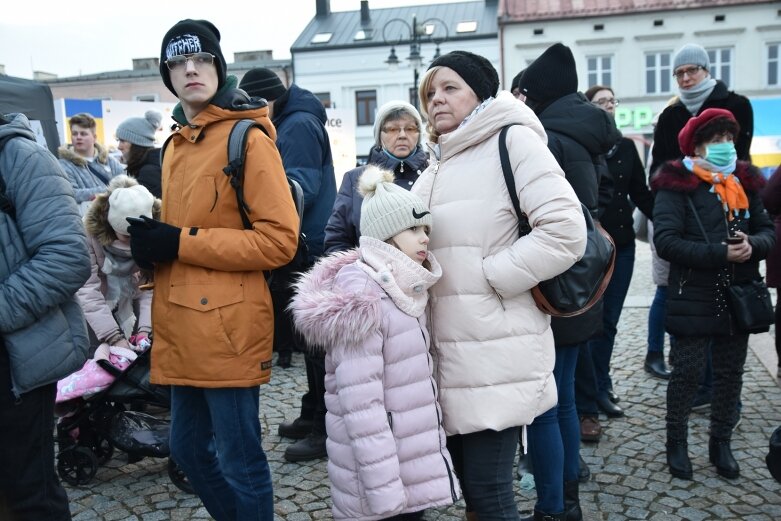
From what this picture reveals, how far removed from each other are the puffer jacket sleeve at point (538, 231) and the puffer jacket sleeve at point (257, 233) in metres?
0.74

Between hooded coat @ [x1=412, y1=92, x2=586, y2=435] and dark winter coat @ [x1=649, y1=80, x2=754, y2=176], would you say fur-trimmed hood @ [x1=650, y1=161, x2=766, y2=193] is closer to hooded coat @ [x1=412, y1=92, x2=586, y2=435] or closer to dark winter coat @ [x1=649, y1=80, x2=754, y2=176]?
dark winter coat @ [x1=649, y1=80, x2=754, y2=176]

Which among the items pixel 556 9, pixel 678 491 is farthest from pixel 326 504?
pixel 556 9

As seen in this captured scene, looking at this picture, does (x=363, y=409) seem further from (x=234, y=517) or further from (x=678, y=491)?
(x=678, y=491)

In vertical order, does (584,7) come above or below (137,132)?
above

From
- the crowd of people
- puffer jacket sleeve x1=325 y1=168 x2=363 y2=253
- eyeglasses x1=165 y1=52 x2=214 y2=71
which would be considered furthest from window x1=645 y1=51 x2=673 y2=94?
eyeglasses x1=165 y1=52 x2=214 y2=71

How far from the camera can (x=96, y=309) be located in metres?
3.79

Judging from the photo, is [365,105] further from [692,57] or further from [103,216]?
[103,216]

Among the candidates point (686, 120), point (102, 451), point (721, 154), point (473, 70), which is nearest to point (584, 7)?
point (686, 120)

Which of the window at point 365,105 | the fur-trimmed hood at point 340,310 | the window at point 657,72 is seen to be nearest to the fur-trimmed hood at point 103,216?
the fur-trimmed hood at point 340,310

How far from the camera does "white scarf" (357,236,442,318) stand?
7.47ft

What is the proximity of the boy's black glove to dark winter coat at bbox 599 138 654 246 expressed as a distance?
10.1ft

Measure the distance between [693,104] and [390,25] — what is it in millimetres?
34672

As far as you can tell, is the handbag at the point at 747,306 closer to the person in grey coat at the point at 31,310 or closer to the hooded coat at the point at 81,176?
the person in grey coat at the point at 31,310

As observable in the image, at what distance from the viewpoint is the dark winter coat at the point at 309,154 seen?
12.6 feet
